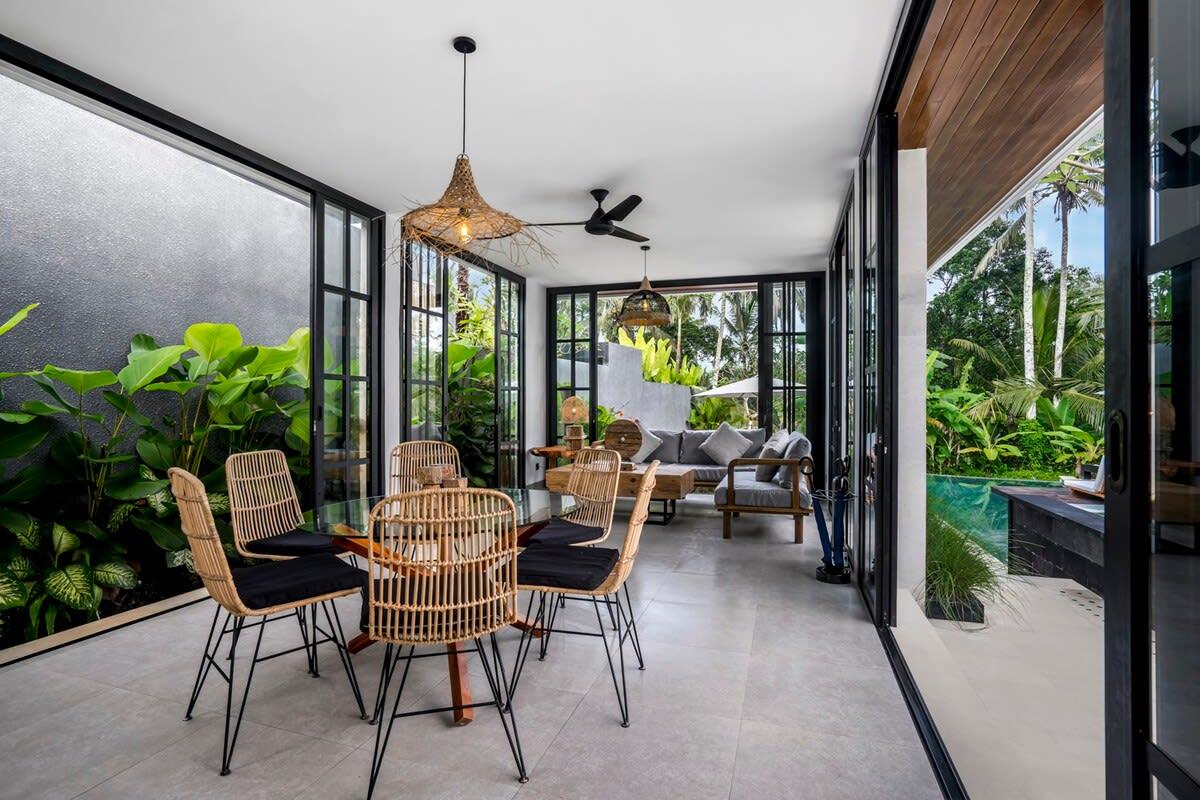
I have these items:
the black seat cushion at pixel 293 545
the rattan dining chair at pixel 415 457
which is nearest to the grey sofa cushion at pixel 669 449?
the rattan dining chair at pixel 415 457

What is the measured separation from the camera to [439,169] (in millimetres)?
4320

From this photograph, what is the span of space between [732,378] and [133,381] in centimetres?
1392

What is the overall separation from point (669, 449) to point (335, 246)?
3.97 m

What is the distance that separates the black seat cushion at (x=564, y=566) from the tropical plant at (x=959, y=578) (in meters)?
1.71

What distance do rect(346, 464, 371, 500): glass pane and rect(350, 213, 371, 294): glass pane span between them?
135 cm

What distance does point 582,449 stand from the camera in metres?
3.89

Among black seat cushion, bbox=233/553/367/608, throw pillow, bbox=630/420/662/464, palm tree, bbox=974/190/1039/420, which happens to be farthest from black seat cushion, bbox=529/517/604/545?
palm tree, bbox=974/190/1039/420

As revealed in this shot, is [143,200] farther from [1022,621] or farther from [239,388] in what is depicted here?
[1022,621]

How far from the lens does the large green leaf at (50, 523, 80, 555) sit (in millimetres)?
3246

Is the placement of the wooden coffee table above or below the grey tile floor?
above

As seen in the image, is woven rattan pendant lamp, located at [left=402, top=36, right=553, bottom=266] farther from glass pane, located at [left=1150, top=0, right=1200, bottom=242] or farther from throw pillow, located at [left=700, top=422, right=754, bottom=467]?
throw pillow, located at [left=700, top=422, right=754, bottom=467]

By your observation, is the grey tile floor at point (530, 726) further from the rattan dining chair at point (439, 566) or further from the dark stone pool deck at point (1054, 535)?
the dark stone pool deck at point (1054, 535)

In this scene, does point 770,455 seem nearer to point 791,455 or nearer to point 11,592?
point 791,455

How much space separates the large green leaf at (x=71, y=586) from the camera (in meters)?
3.04
